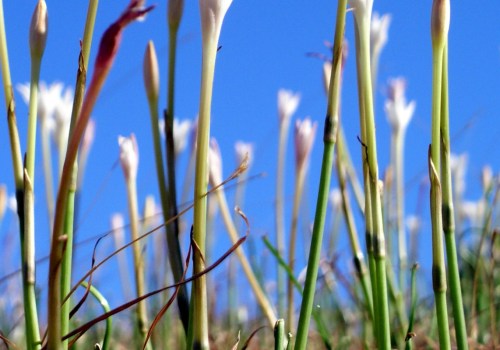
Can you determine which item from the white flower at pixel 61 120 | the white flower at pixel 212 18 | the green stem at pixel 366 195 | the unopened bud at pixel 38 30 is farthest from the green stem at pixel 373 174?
the white flower at pixel 61 120

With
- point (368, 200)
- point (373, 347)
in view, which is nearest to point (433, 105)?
point (368, 200)

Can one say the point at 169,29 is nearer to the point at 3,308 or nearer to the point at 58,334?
the point at 58,334

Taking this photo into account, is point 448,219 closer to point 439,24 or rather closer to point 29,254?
point 439,24

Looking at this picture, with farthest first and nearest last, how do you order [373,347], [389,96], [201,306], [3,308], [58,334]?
[3,308], [373,347], [389,96], [201,306], [58,334]

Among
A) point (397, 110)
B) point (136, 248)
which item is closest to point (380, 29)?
point (397, 110)

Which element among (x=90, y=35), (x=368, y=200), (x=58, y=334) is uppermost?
(x=90, y=35)

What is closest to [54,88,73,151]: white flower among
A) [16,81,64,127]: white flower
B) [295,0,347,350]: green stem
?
[16,81,64,127]: white flower
